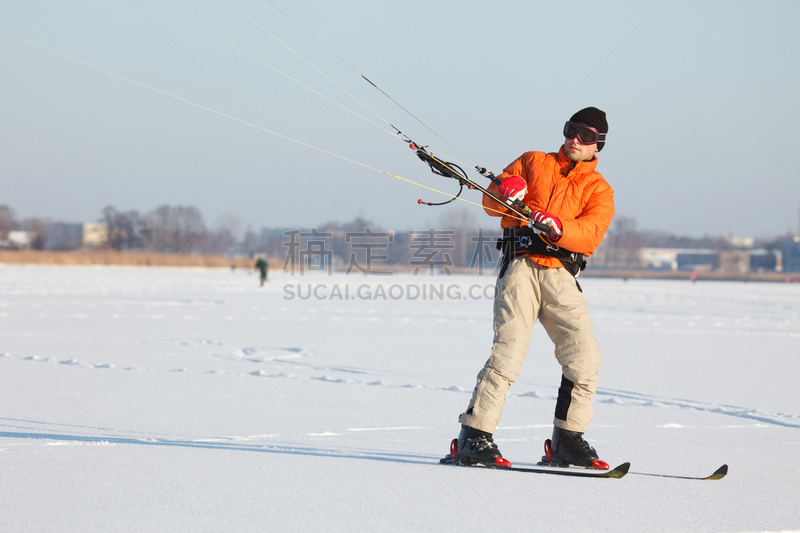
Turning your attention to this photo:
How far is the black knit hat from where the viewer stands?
12.0 ft

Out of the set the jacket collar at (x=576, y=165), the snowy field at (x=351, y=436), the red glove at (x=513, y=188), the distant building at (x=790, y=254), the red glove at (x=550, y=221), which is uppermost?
the distant building at (x=790, y=254)

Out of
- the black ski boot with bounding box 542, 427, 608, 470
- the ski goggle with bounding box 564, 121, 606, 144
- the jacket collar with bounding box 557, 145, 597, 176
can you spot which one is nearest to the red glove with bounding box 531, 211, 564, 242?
the jacket collar with bounding box 557, 145, 597, 176

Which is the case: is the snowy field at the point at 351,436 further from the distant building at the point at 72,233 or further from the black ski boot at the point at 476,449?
the distant building at the point at 72,233

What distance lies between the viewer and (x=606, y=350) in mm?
9578

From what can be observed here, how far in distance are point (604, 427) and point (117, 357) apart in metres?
5.24

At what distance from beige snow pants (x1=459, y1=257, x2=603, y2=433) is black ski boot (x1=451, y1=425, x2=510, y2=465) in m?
0.04

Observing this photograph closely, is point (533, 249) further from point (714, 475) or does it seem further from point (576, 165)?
point (714, 475)

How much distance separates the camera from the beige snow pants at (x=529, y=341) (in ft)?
11.4

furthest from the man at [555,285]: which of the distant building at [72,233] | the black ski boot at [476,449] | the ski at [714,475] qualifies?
the distant building at [72,233]

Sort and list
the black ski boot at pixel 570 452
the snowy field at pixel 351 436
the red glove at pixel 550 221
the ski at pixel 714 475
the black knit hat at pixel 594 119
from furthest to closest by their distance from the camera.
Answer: the black knit hat at pixel 594 119 → the black ski boot at pixel 570 452 → the red glove at pixel 550 221 → the ski at pixel 714 475 → the snowy field at pixel 351 436

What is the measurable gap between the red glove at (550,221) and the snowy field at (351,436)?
3.78 ft

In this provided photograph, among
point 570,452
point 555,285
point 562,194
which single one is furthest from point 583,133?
point 570,452

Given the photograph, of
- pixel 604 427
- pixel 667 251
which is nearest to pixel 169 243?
pixel 667 251

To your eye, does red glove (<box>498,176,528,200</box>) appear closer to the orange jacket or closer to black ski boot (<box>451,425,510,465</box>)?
the orange jacket
